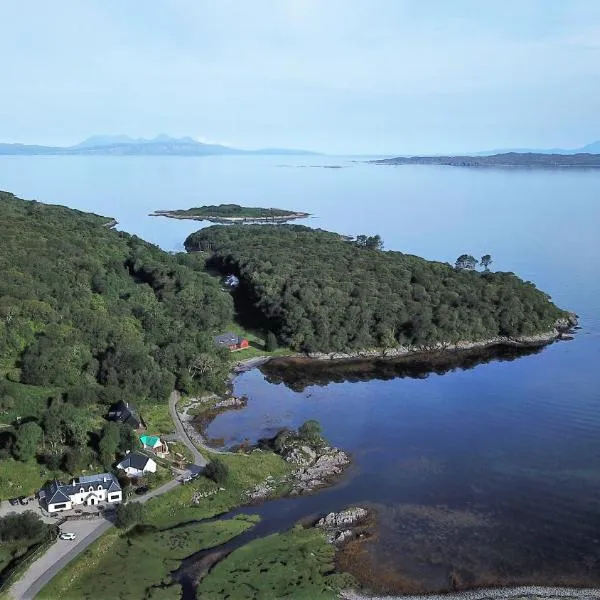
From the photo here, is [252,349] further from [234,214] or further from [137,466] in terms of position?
[234,214]

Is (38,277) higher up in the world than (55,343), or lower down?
higher up

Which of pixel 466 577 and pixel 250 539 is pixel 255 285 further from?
pixel 466 577

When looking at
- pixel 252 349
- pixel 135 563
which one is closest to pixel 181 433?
pixel 135 563

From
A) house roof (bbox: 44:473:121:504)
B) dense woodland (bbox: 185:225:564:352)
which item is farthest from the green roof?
dense woodland (bbox: 185:225:564:352)

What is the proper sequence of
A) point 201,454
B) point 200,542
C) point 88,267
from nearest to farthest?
point 200,542, point 201,454, point 88,267

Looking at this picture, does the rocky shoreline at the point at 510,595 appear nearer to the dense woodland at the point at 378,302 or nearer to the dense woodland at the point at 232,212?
the dense woodland at the point at 378,302

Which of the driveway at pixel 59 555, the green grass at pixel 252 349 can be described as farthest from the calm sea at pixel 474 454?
the driveway at pixel 59 555

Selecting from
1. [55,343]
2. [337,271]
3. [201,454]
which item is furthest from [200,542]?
[337,271]
